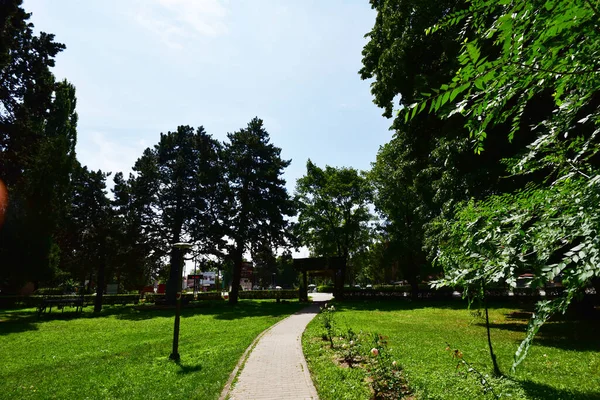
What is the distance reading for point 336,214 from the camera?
128ft

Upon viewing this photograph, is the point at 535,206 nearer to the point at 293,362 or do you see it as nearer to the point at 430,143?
the point at 293,362

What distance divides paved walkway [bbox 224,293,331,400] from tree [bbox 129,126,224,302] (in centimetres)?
2322

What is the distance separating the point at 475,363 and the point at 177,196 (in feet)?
101

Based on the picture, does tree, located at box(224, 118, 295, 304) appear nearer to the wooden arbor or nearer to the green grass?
the wooden arbor

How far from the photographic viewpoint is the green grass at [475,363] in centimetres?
650

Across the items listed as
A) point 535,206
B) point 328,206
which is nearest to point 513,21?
point 535,206

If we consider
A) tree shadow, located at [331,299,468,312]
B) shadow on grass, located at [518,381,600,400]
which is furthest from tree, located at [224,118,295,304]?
shadow on grass, located at [518,381,600,400]

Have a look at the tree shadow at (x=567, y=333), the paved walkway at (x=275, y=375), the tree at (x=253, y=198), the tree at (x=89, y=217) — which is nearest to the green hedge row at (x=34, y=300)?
the tree at (x=89, y=217)

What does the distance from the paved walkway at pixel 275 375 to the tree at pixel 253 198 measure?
873 inches

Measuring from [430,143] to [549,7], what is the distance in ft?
46.1

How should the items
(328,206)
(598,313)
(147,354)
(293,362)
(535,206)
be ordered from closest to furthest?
(535,206) → (293,362) → (147,354) → (598,313) → (328,206)

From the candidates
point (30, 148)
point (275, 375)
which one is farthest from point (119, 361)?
point (30, 148)

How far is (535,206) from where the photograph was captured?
9.37ft

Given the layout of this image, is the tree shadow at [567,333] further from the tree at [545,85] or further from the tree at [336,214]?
the tree at [336,214]
